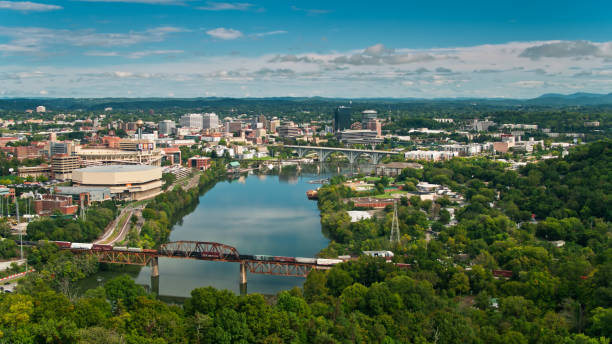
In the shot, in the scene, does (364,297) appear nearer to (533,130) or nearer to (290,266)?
(290,266)

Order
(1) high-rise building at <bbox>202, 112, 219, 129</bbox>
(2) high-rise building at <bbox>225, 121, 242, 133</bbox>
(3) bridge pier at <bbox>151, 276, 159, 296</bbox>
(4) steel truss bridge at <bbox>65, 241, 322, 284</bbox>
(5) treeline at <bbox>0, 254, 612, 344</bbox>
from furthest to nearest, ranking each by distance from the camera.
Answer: (1) high-rise building at <bbox>202, 112, 219, 129</bbox> → (2) high-rise building at <bbox>225, 121, 242, 133</bbox> → (4) steel truss bridge at <bbox>65, 241, 322, 284</bbox> → (3) bridge pier at <bbox>151, 276, 159, 296</bbox> → (5) treeline at <bbox>0, 254, 612, 344</bbox>

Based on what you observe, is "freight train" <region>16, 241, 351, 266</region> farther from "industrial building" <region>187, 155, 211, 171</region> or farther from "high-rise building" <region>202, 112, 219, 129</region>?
"high-rise building" <region>202, 112, 219, 129</region>

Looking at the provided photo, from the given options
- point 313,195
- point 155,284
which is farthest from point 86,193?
point 155,284

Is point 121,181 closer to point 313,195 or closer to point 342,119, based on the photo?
point 313,195

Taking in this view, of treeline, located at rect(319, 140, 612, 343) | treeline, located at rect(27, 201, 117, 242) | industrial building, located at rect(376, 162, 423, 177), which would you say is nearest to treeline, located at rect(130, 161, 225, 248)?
treeline, located at rect(27, 201, 117, 242)

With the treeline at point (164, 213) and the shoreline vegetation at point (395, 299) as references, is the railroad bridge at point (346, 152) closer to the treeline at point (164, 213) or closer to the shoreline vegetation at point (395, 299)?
the treeline at point (164, 213)

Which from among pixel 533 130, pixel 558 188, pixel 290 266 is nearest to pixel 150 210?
pixel 290 266

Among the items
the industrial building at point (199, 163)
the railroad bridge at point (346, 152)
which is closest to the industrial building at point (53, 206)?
the industrial building at point (199, 163)

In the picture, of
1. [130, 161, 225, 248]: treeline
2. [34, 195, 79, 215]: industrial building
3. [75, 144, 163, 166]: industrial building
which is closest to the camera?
[130, 161, 225, 248]: treeline
